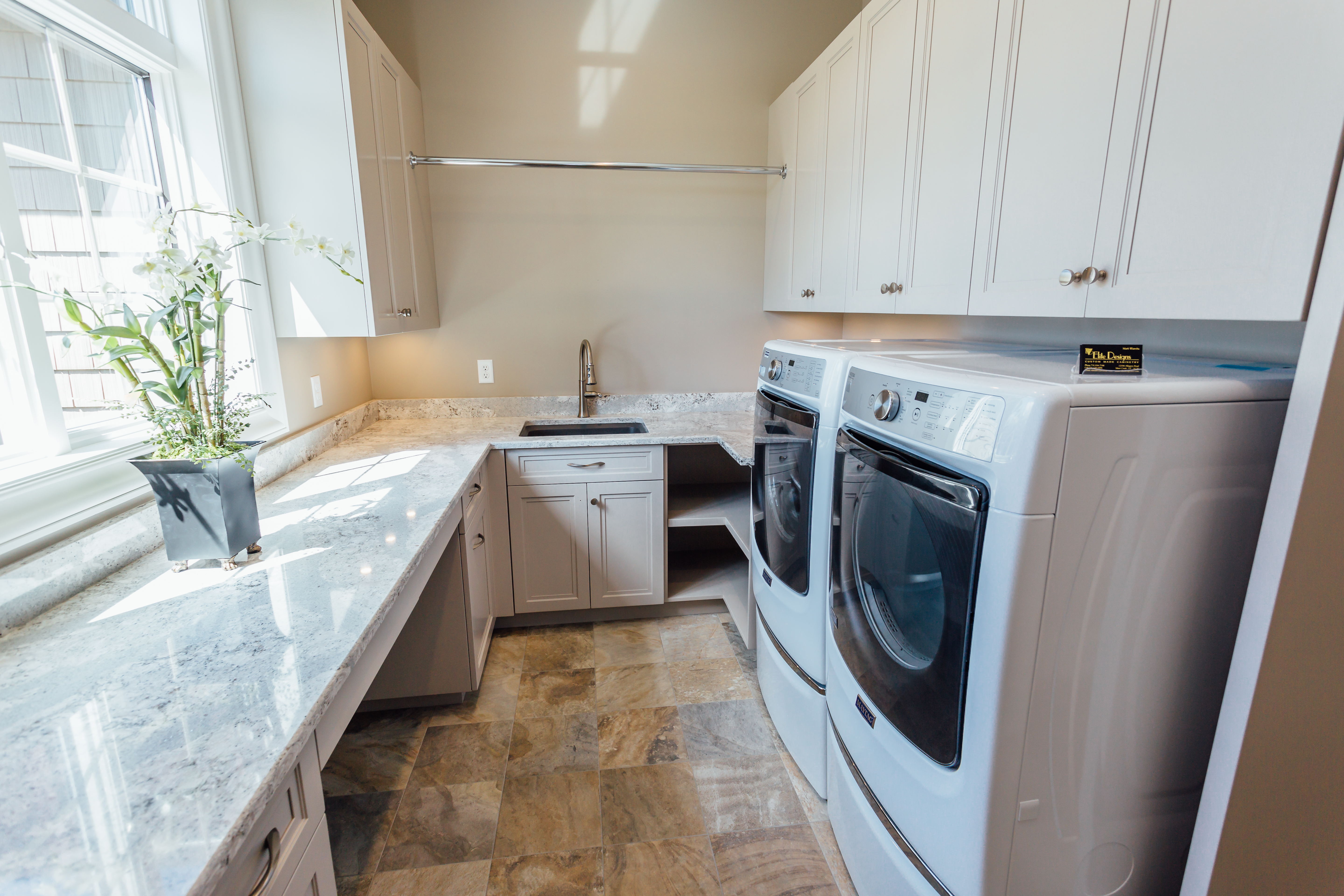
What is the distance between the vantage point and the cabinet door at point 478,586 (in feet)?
6.58

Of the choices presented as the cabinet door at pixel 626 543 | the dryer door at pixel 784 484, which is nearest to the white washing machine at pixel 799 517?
the dryer door at pixel 784 484

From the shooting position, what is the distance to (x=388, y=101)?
221cm

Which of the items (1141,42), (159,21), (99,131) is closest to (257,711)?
(99,131)

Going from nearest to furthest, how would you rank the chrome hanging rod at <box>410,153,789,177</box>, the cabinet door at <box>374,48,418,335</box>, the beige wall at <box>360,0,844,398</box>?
the cabinet door at <box>374,48,418,335</box> < the chrome hanging rod at <box>410,153,789,177</box> < the beige wall at <box>360,0,844,398</box>

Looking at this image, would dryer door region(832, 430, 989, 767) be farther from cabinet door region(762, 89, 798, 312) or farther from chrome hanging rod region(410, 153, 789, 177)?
chrome hanging rod region(410, 153, 789, 177)

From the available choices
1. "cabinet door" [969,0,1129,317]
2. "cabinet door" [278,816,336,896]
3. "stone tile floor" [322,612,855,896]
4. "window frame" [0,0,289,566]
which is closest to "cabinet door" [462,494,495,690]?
"stone tile floor" [322,612,855,896]

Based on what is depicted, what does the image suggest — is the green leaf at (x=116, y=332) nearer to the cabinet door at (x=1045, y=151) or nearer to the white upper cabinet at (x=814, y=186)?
the cabinet door at (x=1045, y=151)

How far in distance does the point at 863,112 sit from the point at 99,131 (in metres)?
2.11

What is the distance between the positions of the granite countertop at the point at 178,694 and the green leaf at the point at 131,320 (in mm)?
489

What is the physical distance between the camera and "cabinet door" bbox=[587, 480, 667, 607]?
2502mm

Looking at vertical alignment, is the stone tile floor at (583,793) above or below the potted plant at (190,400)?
below

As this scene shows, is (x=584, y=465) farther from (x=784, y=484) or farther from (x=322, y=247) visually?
(x=322, y=247)

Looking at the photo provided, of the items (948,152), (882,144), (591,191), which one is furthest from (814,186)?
(591,191)

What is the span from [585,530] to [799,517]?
1.11m
